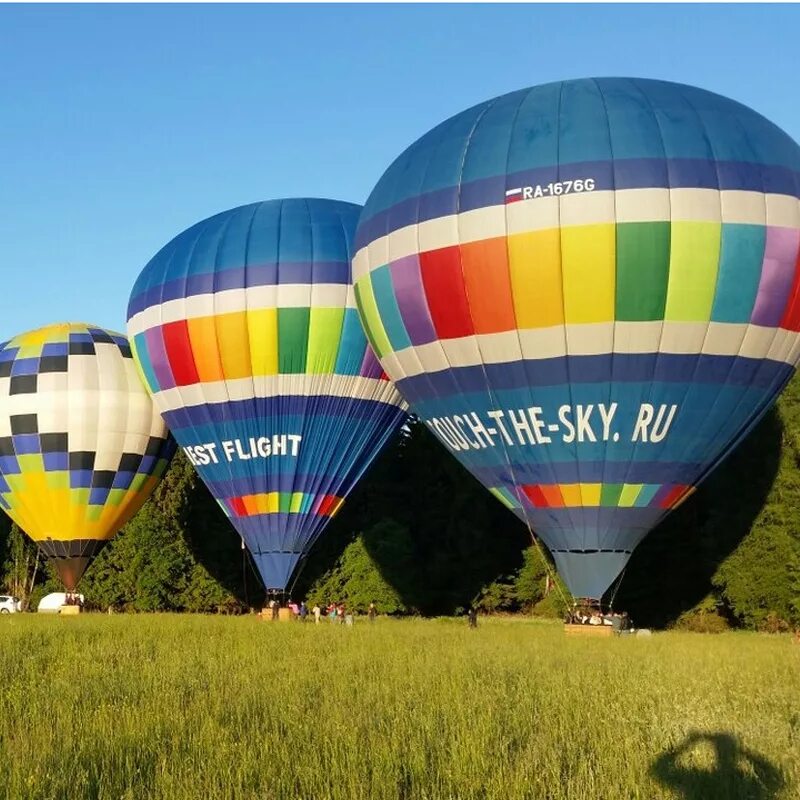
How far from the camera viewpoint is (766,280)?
53.0ft

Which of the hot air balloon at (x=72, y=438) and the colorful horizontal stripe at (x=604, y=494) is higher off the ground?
the hot air balloon at (x=72, y=438)

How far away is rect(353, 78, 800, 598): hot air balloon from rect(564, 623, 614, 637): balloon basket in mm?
544

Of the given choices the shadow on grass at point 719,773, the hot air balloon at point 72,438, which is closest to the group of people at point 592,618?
the shadow on grass at point 719,773

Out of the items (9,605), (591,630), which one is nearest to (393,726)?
(591,630)

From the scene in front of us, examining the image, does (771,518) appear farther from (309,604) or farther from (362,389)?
(309,604)

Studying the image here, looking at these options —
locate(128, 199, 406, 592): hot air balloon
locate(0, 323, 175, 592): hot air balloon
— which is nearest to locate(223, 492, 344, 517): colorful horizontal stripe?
locate(128, 199, 406, 592): hot air balloon

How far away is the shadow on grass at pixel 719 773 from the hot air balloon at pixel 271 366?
1631 centimetres

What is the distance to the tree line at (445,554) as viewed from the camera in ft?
93.9

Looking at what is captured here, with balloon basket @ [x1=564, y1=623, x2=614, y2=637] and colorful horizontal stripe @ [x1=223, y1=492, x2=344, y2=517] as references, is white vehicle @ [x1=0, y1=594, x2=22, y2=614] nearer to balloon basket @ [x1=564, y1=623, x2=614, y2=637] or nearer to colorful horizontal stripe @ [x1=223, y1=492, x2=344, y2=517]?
colorful horizontal stripe @ [x1=223, y1=492, x2=344, y2=517]

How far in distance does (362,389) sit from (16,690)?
1450cm

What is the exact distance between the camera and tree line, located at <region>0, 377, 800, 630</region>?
93.9 feet

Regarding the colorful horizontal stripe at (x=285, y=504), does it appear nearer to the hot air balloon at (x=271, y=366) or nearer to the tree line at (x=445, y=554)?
the hot air balloon at (x=271, y=366)

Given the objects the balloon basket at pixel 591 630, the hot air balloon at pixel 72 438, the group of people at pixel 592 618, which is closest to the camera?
the balloon basket at pixel 591 630

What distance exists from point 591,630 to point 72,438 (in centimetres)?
1617
